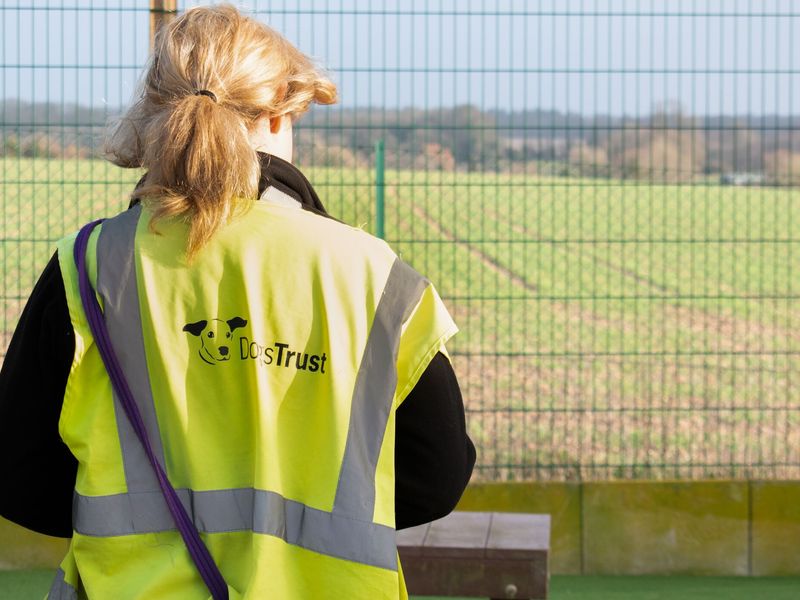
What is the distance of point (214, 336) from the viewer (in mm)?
1503

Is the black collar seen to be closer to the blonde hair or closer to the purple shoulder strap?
the blonde hair

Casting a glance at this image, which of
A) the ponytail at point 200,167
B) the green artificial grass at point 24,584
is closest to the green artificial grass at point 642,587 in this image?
the green artificial grass at point 24,584

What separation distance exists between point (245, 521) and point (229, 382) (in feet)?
0.57

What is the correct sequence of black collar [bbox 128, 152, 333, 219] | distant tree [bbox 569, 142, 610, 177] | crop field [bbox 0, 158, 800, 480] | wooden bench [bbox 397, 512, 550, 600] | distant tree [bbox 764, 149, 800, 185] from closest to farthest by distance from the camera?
black collar [bbox 128, 152, 333, 219]
wooden bench [bbox 397, 512, 550, 600]
crop field [bbox 0, 158, 800, 480]
distant tree [bbox 569, 142, 610, 177]
distant tree [bbox 764, 149, 800, 185]

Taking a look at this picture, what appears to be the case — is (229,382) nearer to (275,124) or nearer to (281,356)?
(281,356)

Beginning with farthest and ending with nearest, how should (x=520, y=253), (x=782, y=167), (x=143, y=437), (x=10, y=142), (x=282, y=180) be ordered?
(x=520, y=253) → (x=782, y=167) → (x=10, y=142) → (x=282, y=180) → (x=143, y=437)

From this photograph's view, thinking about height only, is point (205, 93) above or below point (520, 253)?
above

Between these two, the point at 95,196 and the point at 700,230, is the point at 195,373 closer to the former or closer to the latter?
the point at 95,196

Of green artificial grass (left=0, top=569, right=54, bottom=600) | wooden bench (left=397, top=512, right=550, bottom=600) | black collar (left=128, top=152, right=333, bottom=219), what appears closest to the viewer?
black collar (left=128, top=152, right=333, bottom=219)

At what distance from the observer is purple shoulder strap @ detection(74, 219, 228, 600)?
1469 millimetres

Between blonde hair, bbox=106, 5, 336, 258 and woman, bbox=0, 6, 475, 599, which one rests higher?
blonde hair, bbox=106, 5, 336, 258

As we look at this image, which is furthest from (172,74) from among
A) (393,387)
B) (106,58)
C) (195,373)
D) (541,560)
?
(106,58)

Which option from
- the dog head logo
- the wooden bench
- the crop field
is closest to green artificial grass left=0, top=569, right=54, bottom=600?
the crop field

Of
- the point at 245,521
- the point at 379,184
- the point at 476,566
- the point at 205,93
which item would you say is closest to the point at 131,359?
the point at 245,521
